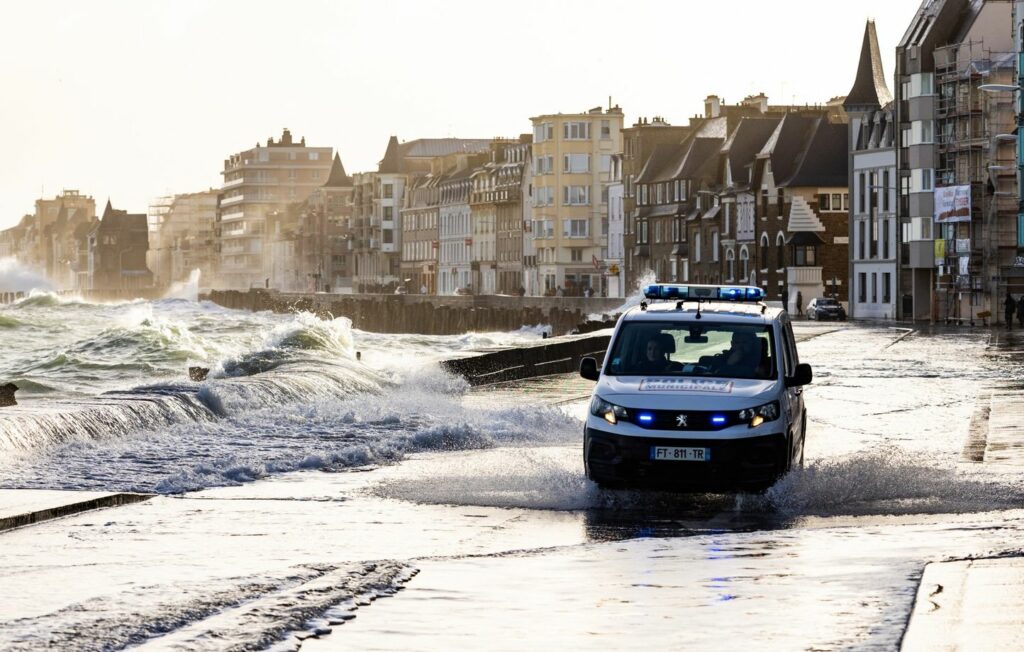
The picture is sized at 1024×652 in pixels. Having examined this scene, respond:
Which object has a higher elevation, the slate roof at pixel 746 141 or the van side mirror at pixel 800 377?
the slate roof at pixel 746 141

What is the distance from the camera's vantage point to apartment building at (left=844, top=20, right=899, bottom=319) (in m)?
102

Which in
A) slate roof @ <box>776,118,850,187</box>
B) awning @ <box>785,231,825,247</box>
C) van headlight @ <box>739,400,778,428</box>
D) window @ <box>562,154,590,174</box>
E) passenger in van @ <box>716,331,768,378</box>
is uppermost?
window @ <box>562,154,590,174</box>

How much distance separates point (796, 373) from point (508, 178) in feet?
489

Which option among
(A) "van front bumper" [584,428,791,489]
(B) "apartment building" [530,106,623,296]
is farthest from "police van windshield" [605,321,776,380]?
(B) "apartment building" [530,106,623,296]

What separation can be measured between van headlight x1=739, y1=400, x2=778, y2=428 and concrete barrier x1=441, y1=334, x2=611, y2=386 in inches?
803

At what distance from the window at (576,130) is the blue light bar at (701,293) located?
5396 inches

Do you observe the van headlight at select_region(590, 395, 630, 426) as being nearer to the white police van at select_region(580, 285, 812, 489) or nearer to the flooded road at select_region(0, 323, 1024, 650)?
the white police van at select_region(580, 285, 812, 489)

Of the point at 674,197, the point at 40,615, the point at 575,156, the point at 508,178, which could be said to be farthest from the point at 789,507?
the point at 508,178

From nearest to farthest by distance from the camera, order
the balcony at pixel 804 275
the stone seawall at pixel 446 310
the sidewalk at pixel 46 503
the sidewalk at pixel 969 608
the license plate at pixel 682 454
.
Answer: the sidewalk at pixel 969 608, the sidewalk at pixel 46 503, the license plate at pixel 682 454, the stone seawall at pixel 446 310, the balcony at pixel 804 275

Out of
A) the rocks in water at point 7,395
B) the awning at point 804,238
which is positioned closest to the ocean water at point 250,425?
the rocks in water at point 7,395

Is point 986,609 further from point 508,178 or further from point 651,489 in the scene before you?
point 508,178

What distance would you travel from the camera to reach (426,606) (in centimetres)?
1025

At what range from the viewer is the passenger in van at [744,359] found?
647 inches

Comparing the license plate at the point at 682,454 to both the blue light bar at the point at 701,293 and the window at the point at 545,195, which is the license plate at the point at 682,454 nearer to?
the blue light bar at the point at 701,293
